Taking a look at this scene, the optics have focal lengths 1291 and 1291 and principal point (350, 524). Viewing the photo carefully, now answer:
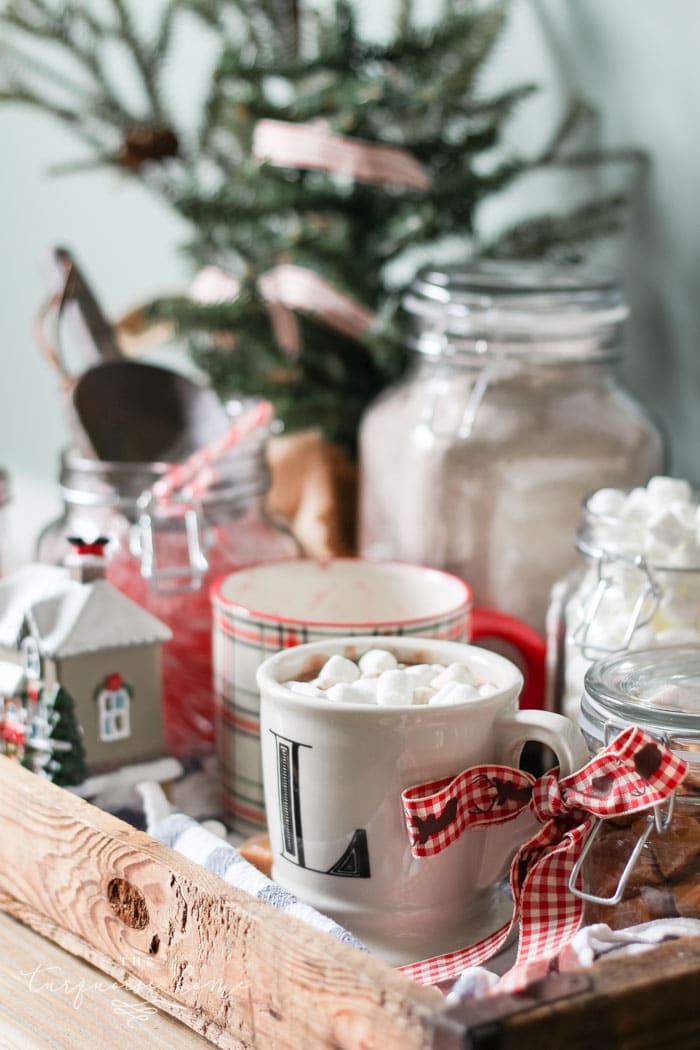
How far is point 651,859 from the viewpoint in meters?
0.44

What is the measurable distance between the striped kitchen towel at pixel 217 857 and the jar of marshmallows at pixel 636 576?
0.16 metres

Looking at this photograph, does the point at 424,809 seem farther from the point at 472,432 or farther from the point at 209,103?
the point at 209,103

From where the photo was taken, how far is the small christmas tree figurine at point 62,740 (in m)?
0.56

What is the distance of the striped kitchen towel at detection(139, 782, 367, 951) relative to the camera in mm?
466

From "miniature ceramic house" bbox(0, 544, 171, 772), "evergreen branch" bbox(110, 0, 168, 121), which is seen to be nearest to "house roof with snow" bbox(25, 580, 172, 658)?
"miniature ceramic house" bbox(0, 544, 171, 772)

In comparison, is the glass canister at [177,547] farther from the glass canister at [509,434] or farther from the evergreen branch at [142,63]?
the evergreen branch at [142,63]

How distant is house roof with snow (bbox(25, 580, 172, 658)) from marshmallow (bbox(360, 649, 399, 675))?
12cm

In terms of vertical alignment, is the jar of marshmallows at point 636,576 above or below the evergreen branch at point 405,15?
below

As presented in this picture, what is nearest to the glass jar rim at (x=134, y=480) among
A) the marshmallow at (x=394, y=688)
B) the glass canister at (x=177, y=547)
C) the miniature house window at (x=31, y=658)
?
the glass canister at (x=177, y=547)

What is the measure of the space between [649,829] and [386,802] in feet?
0.30

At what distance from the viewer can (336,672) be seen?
50cm

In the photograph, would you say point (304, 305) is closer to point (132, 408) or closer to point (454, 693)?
point (132, 408)

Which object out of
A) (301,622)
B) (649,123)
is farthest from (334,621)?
(649,123)

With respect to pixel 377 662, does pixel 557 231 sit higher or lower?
higher
